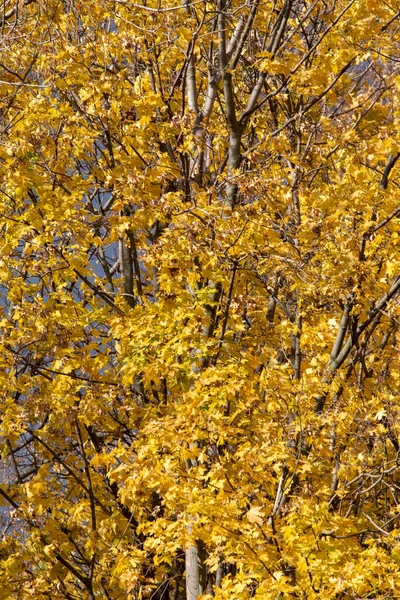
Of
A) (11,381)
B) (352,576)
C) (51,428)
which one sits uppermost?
(11,381)

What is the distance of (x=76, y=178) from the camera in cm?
676

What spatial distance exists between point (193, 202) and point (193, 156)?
1.22 m

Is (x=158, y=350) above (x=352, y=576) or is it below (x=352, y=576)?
above

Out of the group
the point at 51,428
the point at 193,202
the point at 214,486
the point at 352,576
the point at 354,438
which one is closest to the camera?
the point at 352,576

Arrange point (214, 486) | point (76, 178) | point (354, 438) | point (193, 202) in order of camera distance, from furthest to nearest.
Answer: point (76, 178) → point (193, 202) → point (354, 438) → point (214, 486)

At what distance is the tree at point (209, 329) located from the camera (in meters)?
4.88

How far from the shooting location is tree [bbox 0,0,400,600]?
192 inches

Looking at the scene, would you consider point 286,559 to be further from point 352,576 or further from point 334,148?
point 334,148

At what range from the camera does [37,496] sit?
248 inches

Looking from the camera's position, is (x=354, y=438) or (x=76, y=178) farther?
(x=76, y=178)

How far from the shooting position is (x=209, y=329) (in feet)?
20.7

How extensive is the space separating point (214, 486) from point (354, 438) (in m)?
1.40

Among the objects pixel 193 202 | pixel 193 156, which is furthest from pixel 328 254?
pixel 193 156

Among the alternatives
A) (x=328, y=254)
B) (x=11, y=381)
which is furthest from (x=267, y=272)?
(x=11, y=381)
